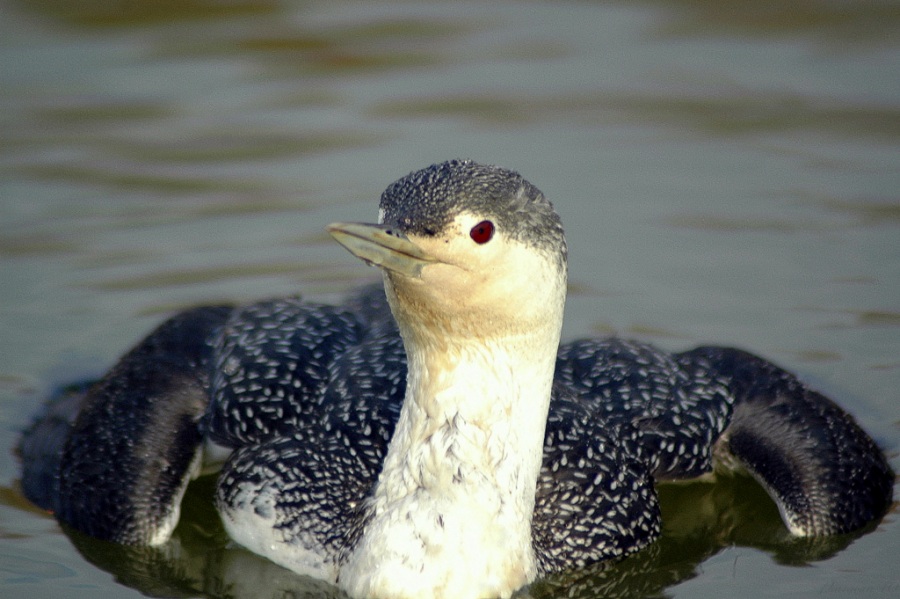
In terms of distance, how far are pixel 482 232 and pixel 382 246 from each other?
398 mm

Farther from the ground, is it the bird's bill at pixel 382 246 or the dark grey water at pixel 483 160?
the bird's bill at pixel 382 246

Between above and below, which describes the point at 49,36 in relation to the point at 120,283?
above

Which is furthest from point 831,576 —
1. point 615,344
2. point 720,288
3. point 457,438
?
point 720,288

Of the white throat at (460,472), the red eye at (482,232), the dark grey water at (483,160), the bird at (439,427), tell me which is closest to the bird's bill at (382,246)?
the bird at (439,427)

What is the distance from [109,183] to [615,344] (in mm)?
5377

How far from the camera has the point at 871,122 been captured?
1136cm

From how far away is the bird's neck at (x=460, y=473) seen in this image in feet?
17.8

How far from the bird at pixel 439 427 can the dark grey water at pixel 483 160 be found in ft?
0.86

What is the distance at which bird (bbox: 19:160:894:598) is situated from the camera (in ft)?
17.2

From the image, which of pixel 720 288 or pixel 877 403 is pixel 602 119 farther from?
pixel 877 403

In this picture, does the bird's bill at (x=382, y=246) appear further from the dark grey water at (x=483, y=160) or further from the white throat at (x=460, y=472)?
the dark grey water at (x=483, y=160)

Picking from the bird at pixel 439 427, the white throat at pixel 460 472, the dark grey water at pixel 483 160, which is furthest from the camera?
the dark grey water at pixel 483 160

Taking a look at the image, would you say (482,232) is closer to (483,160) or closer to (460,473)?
(460,473)

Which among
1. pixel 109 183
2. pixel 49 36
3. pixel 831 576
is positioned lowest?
pixel 831 576
